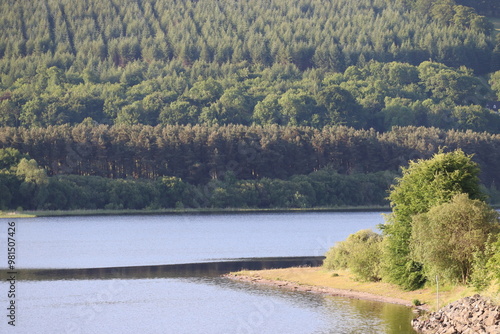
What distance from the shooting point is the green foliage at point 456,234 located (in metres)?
56.6

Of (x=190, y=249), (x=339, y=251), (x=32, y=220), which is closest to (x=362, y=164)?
(x=32, y=220)

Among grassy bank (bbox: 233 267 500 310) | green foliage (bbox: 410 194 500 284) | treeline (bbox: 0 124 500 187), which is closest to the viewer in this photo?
grassy bank (bbox: 233 267 500 310)

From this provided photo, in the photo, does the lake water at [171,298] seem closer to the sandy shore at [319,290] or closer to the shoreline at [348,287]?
the sandy shore at [319,290]

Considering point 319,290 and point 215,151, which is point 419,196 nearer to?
point 319,290

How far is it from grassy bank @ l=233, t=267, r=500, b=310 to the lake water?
7.22ft

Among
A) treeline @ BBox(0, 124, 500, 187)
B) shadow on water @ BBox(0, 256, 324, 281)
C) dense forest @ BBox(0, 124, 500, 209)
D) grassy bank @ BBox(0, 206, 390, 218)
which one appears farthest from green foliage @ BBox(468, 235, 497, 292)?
treeline @ BBox(0, 124, 500, 187)

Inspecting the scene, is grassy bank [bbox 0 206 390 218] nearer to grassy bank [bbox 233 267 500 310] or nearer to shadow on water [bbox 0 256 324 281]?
shadow on water [bbox 0 256 324 281]

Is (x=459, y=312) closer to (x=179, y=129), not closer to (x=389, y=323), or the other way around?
(x=389, y=323)

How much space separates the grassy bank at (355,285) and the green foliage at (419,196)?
110 cm

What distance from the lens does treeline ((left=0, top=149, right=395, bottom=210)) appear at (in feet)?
494

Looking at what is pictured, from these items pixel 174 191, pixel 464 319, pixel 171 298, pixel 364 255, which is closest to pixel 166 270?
pixel 171 298

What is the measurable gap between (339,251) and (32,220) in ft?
266

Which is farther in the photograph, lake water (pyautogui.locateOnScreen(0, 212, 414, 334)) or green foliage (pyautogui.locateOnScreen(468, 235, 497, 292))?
lake water (pyautogui.locateOnScreen(0, 212, 414, 334))

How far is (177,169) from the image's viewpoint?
175 m
